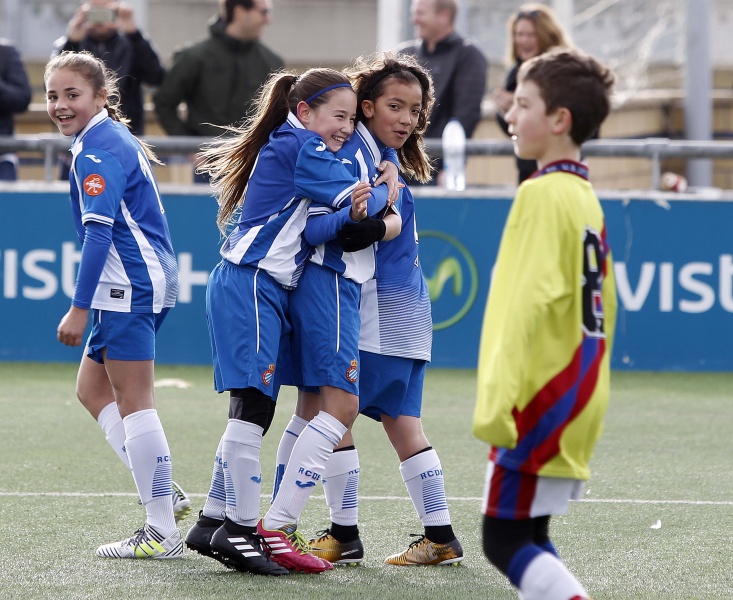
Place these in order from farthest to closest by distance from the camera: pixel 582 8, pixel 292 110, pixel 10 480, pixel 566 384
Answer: pixel 582 8
pixel 10 480
pixel 292 110
pixel 566 384

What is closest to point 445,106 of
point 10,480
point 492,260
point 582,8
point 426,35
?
point 426,35

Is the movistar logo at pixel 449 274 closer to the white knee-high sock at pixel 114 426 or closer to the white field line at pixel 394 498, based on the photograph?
the white field line at pixel 394 498

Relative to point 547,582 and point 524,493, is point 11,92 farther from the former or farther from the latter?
point 547,582

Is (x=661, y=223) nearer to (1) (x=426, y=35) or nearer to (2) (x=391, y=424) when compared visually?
(1) (x=426, y=35)

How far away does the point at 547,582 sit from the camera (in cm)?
315

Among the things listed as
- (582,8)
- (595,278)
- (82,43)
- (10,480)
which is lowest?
(10,480)

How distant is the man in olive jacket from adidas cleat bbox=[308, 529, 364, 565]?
555 centimetres

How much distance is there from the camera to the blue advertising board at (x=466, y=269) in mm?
9430

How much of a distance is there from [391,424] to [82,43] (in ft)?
19.6

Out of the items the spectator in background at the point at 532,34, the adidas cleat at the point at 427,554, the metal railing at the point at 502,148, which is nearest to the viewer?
the adidas cleat at the point at 427,554

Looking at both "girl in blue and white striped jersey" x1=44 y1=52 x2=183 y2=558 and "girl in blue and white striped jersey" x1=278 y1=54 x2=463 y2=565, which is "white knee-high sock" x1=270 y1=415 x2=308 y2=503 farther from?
"girl in blue and white striped jersey" x1=44 y1=52 x2=183 y2=558

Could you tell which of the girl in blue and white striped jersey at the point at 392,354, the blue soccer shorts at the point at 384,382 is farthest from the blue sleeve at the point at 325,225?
the blue soccer shorts at the point at 384,382

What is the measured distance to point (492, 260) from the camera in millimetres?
9594

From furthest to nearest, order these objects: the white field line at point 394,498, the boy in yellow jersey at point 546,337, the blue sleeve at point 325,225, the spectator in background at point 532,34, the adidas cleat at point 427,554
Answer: the spectator in background at point 532,34
the white field line at point 394,498
the adidas cleat at point 427,554
the blue sleeve at point 325,225
the boy in yellow jersey at point 546,337
